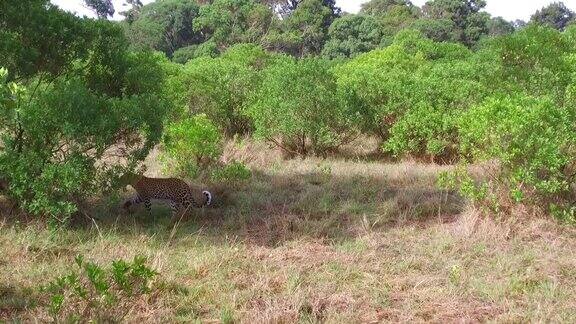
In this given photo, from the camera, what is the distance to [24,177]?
5.86 metres

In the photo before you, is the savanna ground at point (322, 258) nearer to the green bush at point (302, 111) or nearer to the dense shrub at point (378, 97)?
the green bush at point (302, 111)

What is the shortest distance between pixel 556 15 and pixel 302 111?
1632 inches

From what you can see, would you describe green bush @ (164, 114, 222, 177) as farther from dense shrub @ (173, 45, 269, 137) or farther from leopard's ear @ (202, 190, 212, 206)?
dense shrub @ (173, 45, 269, 137)

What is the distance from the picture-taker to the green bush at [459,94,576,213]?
20.8 ft

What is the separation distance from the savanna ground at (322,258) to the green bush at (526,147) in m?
0.39

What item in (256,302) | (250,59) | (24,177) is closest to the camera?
(256,302)

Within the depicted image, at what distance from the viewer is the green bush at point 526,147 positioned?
6332 millimetres

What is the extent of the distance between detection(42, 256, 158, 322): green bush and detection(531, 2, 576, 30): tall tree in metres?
47.5

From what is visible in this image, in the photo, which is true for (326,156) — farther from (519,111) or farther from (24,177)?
(24,177)

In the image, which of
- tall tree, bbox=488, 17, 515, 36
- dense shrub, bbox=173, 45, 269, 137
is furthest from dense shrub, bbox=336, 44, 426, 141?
tall tree, bbox=488, 17, 515, 36

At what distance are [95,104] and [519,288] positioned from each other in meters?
4.65

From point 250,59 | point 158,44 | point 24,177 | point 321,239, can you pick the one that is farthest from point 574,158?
point 158,44

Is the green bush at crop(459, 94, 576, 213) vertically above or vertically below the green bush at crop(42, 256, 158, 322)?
above

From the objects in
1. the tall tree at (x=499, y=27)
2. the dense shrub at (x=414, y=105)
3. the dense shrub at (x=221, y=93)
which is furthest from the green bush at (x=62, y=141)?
the tall tree at (x=499, y=27)
